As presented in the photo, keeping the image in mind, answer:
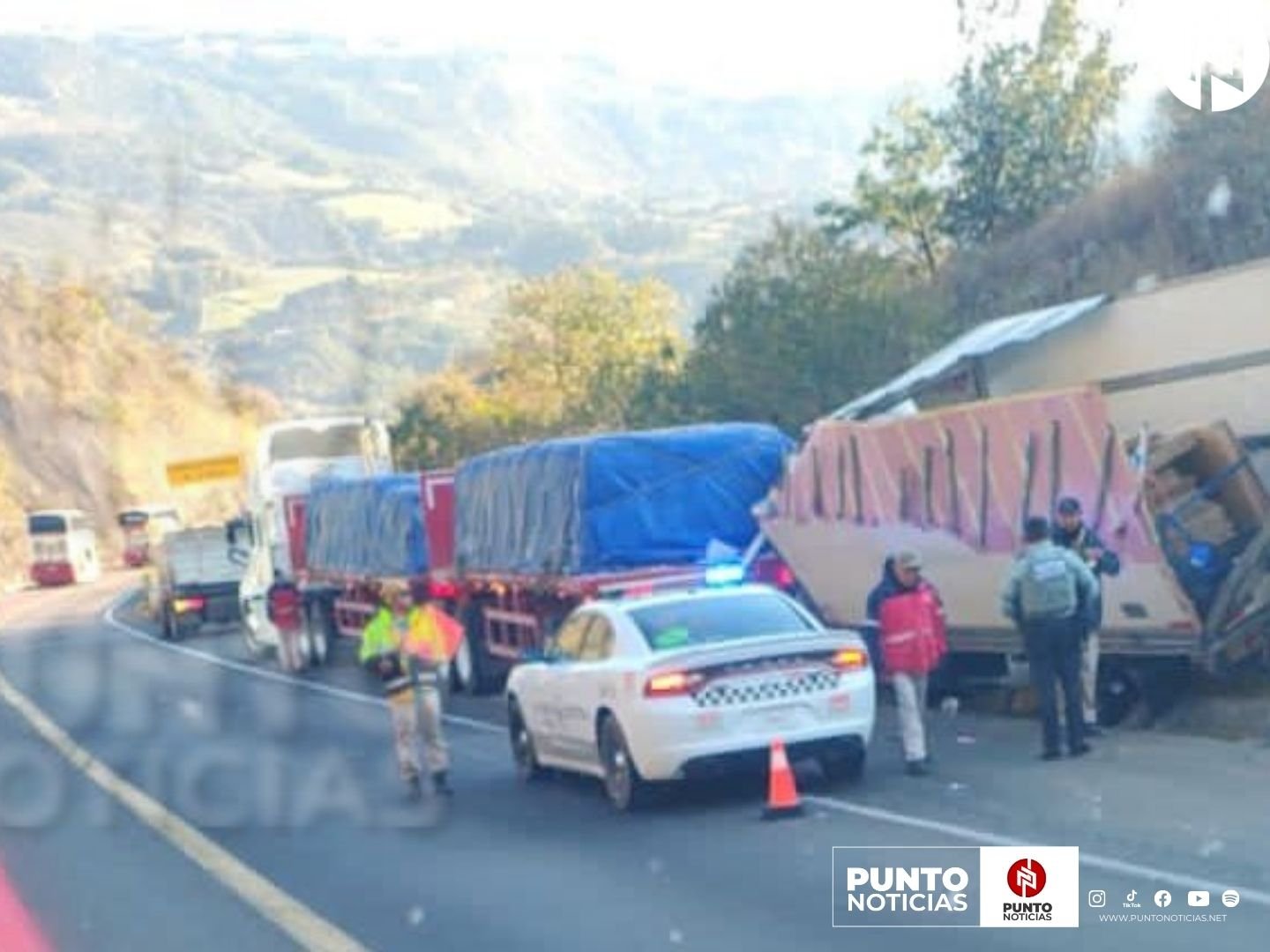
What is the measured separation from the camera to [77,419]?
13450cm

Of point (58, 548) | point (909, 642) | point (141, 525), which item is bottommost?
point (58, 548)

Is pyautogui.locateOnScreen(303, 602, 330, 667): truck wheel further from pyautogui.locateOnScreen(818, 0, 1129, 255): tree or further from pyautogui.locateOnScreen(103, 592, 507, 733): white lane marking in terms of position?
pyautogui.locateOnScreen(818, 0, 1129, 255): tree

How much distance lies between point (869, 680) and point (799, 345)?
24639 millimetres

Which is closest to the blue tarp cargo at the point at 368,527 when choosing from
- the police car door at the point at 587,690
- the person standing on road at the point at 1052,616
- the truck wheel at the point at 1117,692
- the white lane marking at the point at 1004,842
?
the truck wheel at the point at 1117,692

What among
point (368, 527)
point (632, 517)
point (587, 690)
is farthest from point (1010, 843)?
point (368, 527)

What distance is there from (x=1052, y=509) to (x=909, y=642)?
294 cm

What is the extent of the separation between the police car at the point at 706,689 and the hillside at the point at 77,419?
377 ft

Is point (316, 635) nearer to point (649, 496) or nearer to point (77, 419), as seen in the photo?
point (649, 496)

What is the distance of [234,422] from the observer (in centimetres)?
13825

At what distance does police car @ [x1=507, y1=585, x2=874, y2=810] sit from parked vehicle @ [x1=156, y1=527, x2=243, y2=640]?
3850cm

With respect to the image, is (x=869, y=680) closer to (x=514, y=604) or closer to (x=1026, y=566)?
(x=1026, y=566)

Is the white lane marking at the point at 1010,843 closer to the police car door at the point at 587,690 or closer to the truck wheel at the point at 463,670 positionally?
the police car door at the point at 587,690

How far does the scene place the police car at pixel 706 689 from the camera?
1619 centimetres

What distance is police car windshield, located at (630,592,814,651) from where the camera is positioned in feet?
55.6
